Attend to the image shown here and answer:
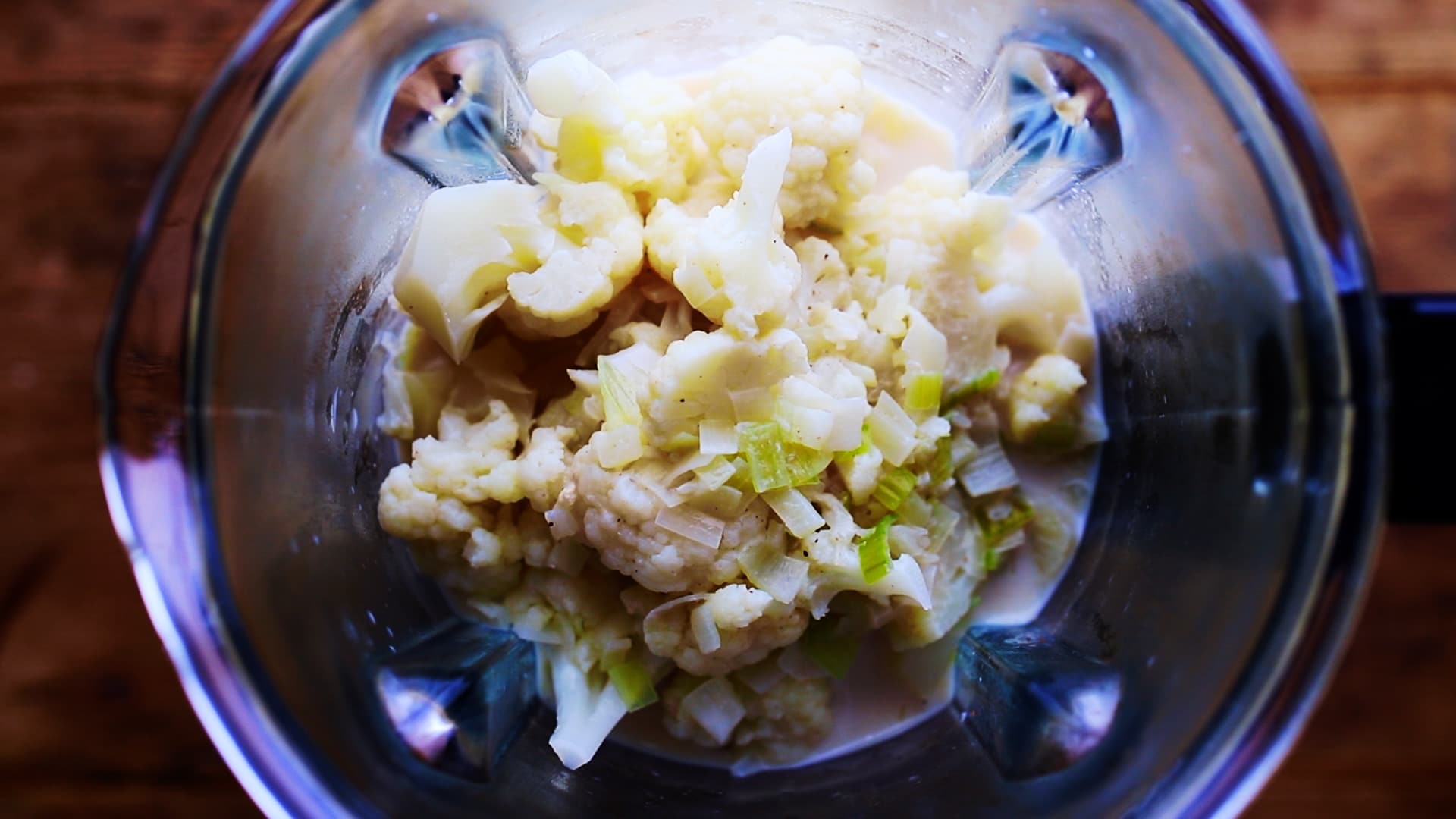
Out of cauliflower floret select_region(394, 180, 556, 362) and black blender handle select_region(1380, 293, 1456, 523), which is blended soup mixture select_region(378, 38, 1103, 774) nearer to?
cauliflower floret select_region(394, 180, 556, 362)

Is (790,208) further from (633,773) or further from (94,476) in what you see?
(94,476)

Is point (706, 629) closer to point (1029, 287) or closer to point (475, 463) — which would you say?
point (475, 463)

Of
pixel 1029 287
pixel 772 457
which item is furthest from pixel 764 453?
pixel 1029 287

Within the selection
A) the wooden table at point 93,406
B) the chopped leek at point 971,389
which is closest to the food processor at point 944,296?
the chopped leek at point 971,389

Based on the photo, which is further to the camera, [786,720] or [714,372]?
[786,720]

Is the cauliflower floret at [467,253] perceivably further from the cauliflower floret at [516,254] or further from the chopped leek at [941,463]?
the chopped leek at [941,463]

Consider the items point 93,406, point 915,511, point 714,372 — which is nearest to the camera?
point 714,372
